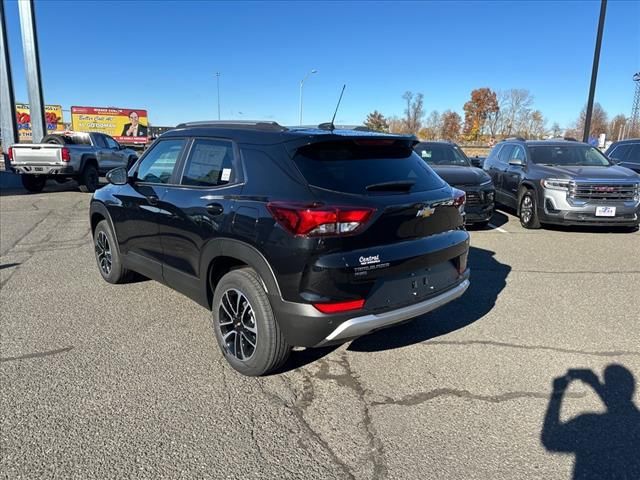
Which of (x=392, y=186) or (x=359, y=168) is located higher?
(x=359, y=168)

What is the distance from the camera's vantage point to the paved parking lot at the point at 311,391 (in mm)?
2453

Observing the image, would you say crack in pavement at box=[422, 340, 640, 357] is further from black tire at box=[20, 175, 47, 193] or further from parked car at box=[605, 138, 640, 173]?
black tire at box=[20, 175, 47, 193]

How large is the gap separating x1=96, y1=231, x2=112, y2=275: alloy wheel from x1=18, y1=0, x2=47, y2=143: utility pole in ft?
45.8

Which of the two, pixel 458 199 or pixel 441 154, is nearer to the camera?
pixel 458 199

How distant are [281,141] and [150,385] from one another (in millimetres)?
1905

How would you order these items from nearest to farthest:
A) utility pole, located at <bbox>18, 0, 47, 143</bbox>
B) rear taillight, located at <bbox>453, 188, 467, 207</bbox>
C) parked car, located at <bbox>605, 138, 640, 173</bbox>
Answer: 1. rear taillight, located at <bbox>453, 188, 467, 207</bbox>
2. parked car, located at <bbox>605, 138, 640, 173</bbox>
3. utility pole, located at <bbox>18, 0, 47, 143</bbox>

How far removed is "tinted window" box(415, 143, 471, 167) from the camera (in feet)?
31.8

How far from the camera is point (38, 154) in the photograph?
512 inches

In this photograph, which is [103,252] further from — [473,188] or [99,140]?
[99,140]

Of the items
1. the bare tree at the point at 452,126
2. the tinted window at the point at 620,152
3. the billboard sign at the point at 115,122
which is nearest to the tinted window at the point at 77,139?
the tinted window at the point at 620,152

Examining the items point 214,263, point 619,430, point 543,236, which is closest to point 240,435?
point 214,263

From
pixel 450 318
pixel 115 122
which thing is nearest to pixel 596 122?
pixel 115 122

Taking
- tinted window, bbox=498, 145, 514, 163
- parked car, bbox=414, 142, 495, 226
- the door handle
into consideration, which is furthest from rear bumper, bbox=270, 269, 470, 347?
tinted window, bbox=498, 145, 514, 163

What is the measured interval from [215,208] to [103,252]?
2.73 meters
